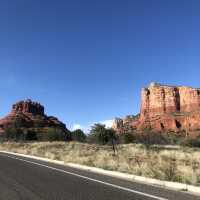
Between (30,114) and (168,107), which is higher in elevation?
(168,107)

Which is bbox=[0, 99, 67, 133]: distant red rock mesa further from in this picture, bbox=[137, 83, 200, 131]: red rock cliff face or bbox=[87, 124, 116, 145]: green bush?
bbox=[87, 124, 116, 145]: green bush

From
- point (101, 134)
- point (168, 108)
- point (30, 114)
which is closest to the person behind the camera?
point (101, 134)

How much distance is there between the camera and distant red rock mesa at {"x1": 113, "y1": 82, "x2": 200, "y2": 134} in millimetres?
138875

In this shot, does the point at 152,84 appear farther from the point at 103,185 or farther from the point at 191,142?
the point at 103,185

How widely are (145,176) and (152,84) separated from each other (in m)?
162

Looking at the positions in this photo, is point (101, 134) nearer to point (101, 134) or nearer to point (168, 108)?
point (101, 134)

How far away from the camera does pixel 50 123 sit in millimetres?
164375

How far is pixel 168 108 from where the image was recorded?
519ft

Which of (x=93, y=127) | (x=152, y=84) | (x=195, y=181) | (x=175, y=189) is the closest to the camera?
(x=175, y=189)

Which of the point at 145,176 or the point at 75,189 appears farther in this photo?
the point at 145,176

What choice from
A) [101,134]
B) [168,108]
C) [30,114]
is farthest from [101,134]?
[30,114]

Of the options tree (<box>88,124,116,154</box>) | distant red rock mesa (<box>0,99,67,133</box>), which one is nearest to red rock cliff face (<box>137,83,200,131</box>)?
distant red rock mesa (<box>0,99,67,133</box>)

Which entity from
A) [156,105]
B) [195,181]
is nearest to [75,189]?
[195,181]

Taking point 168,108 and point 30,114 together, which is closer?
A: point 168,108
